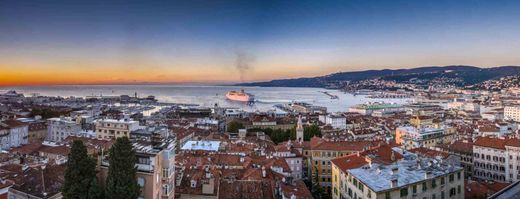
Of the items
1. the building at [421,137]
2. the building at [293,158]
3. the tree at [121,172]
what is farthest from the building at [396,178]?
the building at [421,137]

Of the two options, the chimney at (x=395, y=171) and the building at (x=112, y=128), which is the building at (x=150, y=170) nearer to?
the chimney at (x=395, y=171)

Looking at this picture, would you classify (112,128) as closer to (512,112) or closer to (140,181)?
(140,181)

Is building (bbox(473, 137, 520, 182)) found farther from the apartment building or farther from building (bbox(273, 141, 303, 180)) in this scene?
building (bbox(273, 141, 303, 180))

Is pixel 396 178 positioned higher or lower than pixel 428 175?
higher

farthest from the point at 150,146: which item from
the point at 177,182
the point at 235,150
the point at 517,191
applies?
the point at 235,150

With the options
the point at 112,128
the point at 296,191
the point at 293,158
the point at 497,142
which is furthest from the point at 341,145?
the point at 112,128

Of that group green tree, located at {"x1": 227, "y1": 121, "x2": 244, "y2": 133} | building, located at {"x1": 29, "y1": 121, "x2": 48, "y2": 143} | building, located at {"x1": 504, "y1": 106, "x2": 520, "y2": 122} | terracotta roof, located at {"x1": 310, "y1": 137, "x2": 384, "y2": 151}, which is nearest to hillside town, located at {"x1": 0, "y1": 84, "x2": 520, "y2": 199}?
terracotta roof, located at {"x1": 310, "y1": 137, "x2": 384, "y2": 151}
